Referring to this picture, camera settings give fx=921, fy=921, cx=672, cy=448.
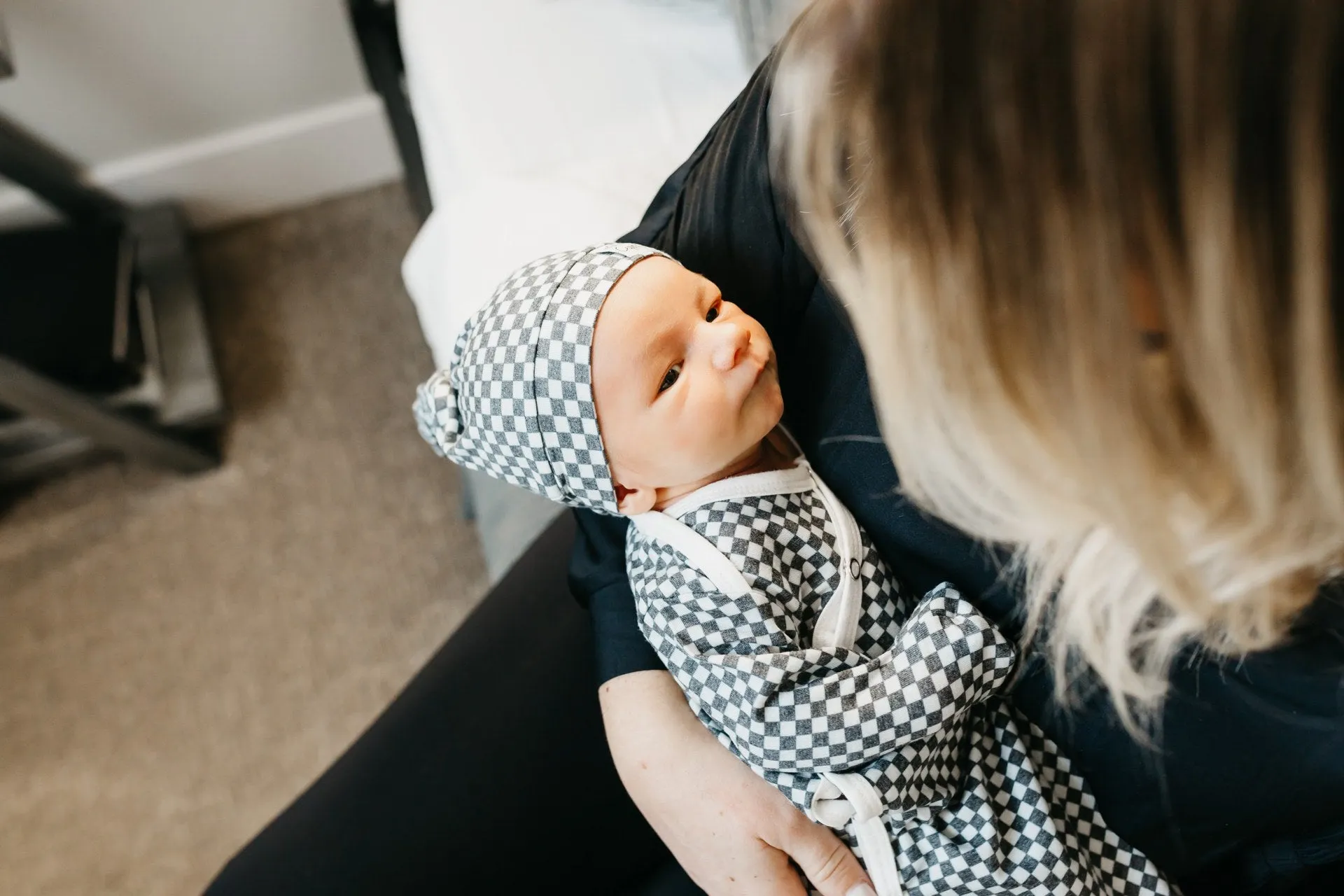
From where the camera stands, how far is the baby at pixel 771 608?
22.2 inches

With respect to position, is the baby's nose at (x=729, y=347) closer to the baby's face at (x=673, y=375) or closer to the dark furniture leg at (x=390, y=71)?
the baby's face at (x=673, y=375)

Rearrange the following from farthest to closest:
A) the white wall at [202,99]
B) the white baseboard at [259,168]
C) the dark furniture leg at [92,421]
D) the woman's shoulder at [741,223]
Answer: the white baseboard at [259,168]
the white wall at [202,99]
the dark furniture leg at [92,421]
the woman's shoulder at [741,223]

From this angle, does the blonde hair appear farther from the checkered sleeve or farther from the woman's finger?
the woman's finger

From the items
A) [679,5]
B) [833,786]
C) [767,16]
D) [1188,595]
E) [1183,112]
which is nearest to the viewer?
[1183,112]

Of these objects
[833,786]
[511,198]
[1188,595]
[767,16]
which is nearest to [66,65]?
[511,198]

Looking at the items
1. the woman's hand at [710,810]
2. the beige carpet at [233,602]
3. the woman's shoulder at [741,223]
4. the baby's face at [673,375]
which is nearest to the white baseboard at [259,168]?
the beige carpet at [233,602]

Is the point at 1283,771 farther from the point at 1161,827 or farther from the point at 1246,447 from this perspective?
the point at 1246,447

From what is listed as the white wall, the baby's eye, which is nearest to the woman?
the baby's eye

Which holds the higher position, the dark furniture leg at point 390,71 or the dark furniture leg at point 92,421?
the dark furniture leg at point 390,71

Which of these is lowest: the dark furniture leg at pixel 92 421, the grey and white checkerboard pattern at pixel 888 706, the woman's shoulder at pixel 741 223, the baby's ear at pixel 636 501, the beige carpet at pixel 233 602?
the beige carpet at pixel 233 602

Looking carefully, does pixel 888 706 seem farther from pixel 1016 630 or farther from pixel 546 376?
pixel 546 376

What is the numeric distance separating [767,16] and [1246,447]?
66 cm

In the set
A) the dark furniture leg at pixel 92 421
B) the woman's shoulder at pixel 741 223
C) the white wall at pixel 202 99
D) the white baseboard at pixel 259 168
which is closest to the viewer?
the woman's shoulder at pixel 741 223

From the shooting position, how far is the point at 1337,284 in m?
0.35
